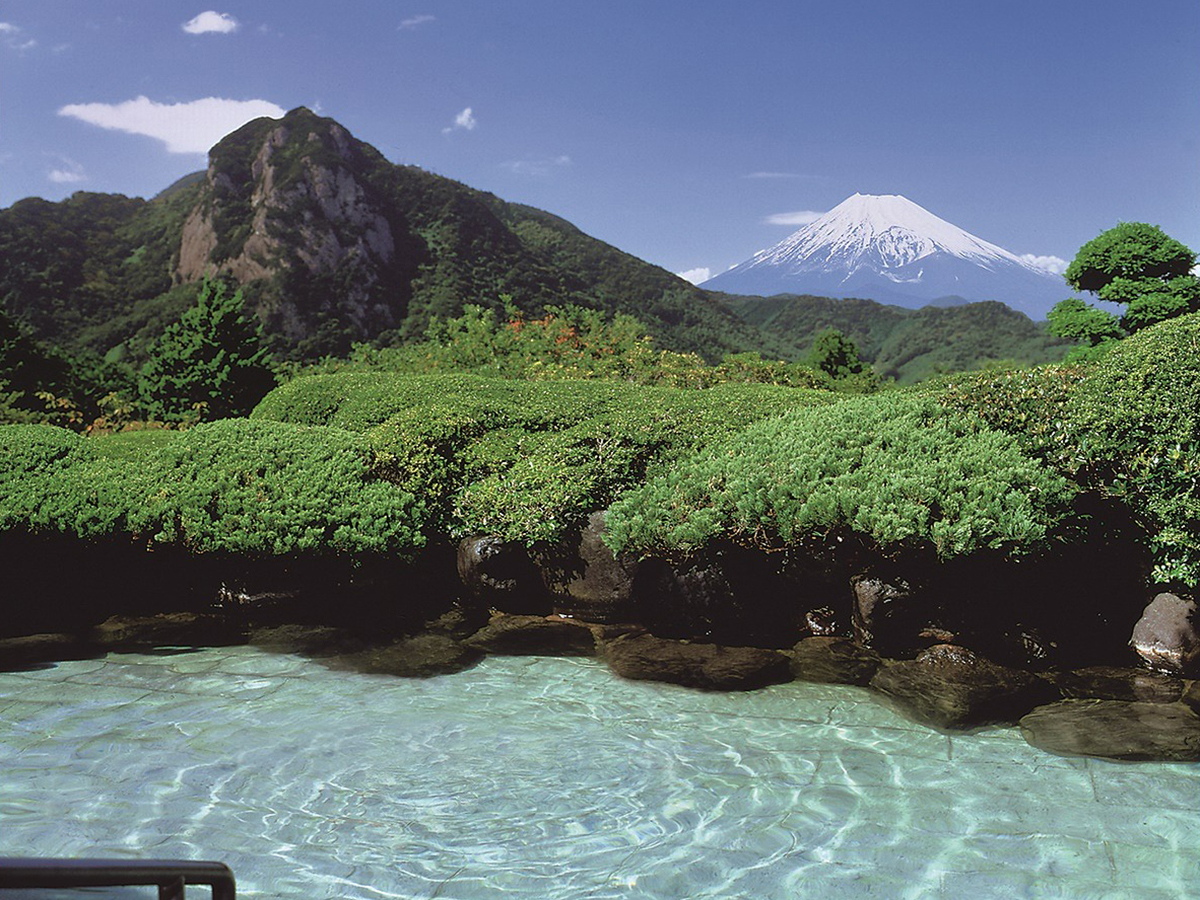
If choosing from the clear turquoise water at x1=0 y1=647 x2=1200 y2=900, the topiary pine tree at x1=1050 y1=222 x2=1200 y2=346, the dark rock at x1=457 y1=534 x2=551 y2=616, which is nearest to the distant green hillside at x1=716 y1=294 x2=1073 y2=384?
the topiary pine tree at x1=1050 y1=222 x2=1200 y2=346

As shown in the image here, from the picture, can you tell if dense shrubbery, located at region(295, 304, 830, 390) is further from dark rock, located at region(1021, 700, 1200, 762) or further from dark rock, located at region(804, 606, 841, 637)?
dark rock, located at region(1021, 700, 1200, 762)

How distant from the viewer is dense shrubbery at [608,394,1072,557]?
638 cm

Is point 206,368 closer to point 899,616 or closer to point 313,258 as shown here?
point 899,616

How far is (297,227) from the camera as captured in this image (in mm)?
73125

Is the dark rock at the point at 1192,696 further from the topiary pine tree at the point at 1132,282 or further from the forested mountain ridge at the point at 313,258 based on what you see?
the forested mountain ridge at the point at 313,258

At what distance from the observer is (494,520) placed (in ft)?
26.6

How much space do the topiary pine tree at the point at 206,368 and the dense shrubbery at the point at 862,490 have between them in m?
9.07

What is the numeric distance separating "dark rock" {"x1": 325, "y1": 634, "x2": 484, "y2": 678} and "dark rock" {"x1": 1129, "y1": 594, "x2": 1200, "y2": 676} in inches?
209

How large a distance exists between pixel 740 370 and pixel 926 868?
1077cm

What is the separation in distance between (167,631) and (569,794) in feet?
15.8

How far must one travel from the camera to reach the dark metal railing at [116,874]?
1.12 metres

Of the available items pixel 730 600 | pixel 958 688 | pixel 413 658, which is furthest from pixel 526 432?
pixel 958 688

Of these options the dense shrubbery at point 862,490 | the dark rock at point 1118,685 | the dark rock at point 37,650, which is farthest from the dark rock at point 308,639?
the dark rock at point 1118,685

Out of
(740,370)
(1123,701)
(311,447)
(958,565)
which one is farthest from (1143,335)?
(311,447)
